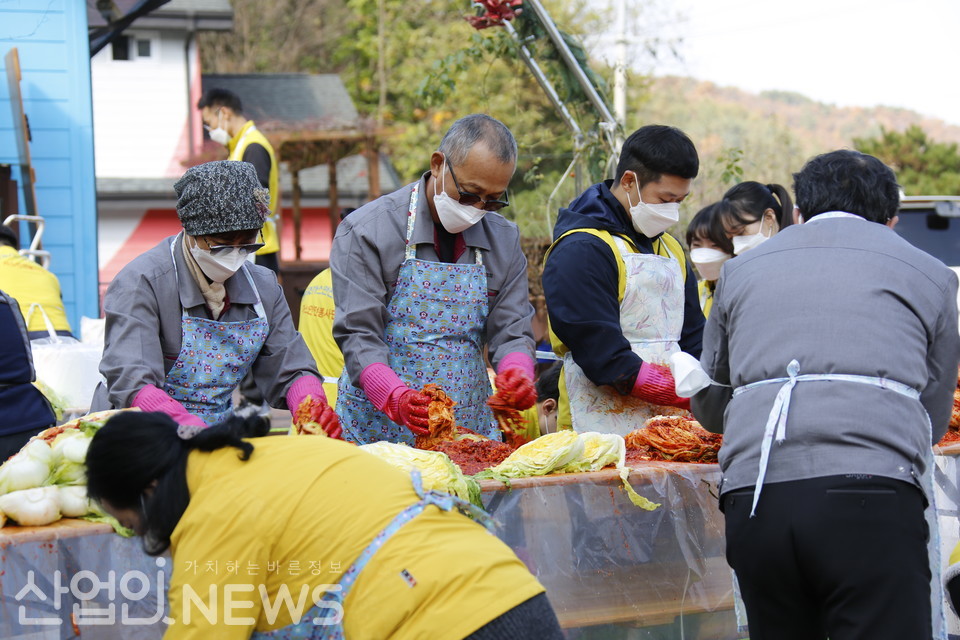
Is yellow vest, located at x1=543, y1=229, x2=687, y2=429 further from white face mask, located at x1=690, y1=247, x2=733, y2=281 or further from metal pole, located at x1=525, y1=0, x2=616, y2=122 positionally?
metal pole, located at x1=525, y1=0, x2=616, y2=122

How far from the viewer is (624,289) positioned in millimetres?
4285

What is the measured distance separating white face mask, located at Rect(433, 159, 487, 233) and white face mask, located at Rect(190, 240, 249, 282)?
0.78 metres

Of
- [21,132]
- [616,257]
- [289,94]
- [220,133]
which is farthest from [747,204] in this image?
[289,94]

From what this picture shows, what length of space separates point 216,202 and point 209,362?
610 mm

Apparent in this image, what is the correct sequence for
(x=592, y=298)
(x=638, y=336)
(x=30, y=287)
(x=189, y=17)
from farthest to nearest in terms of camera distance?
(x=189, y=17)
(x=30, y=287)
(x=638, y=336)
(x=592, y=298)

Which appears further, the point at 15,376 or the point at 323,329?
the point at 323,329

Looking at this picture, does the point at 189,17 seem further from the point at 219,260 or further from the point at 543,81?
the point at 219,260

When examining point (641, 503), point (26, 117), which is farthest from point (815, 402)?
point (26, 117)

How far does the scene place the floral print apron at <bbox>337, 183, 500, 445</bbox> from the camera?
4.03 m

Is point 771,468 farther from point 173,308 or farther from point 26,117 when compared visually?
point 26,117

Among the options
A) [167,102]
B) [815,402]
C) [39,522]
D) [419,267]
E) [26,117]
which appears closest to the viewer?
[815,402]

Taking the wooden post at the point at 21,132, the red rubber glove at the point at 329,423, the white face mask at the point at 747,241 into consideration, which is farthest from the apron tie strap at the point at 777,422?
the wooden post at the point at 21,132

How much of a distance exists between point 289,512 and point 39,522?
1216mm

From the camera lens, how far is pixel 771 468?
2.88m
